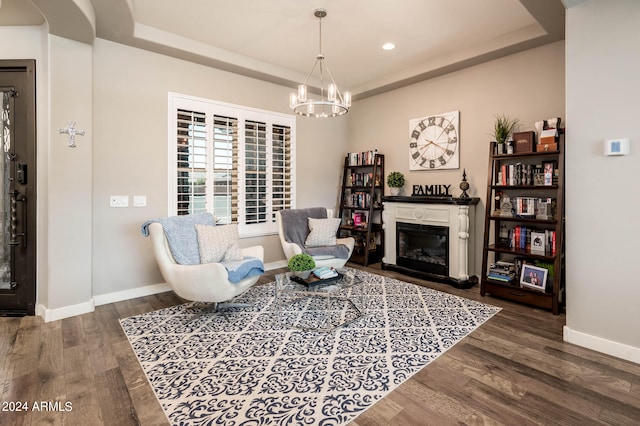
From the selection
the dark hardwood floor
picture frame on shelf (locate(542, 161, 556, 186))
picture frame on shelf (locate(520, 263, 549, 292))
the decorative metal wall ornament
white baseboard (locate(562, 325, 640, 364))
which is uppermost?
the decorative metal wall ornament

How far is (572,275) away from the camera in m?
2.68

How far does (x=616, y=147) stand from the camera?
2.41 metres

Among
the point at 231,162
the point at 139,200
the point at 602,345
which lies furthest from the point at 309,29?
the point at 602,345

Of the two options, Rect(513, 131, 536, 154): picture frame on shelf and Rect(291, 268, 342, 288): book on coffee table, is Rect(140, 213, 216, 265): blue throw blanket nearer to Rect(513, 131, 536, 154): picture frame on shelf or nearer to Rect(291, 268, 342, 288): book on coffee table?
Rect(291, 268, 342, 288): book on coffee table

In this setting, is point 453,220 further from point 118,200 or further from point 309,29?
point 118,200

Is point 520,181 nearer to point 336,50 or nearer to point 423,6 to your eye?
point 423,6

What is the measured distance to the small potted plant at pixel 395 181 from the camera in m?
5.15

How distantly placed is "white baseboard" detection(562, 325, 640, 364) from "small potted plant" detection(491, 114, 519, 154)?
2140mm

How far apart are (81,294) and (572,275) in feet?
15.2

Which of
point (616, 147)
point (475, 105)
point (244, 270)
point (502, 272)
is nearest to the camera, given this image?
point (616, 147)

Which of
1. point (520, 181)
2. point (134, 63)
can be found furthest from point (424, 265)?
point (134, 63)

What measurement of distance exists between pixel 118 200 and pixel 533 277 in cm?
473

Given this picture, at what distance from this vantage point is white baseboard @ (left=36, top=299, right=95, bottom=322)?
125 inches

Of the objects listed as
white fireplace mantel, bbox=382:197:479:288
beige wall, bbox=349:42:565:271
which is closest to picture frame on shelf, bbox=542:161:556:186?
beige wall, bbox=349:42:565:271
